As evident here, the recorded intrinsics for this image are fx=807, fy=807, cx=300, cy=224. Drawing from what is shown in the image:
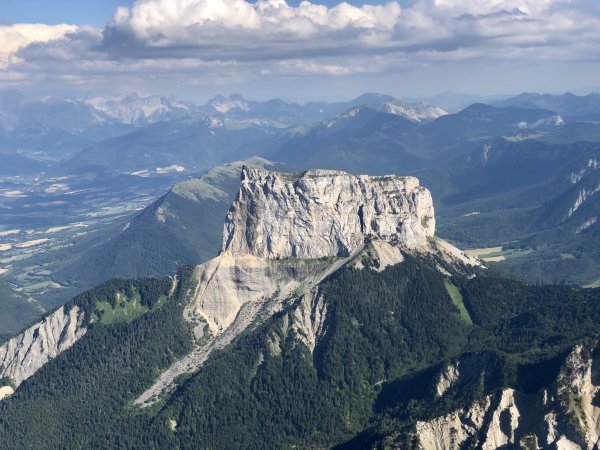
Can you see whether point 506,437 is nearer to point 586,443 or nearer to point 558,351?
point 586,443

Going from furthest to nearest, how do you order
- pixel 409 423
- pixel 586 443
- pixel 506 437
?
pixel 409 423
pixel 506 437
pixel 586 443

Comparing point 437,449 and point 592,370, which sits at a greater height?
point 592,370

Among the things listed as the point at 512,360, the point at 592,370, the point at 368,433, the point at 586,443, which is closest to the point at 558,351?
the point at 512,360

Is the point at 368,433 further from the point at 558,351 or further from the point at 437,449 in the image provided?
the point at 558,351

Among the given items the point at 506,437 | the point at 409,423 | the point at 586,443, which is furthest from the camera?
the point at 409,423

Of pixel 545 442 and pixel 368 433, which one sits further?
pixel 368 433

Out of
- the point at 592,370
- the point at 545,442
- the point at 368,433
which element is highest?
the point at 592,370
